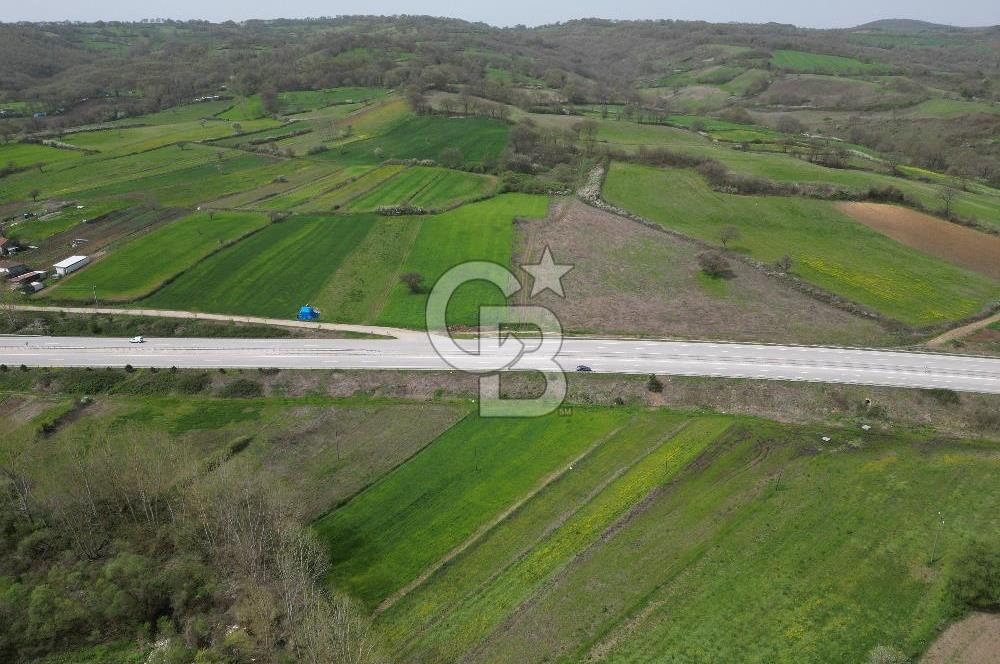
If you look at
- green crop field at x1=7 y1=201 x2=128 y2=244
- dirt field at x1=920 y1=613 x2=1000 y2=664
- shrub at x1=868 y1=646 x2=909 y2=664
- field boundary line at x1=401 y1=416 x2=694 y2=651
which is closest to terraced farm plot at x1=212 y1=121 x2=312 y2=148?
green crop field at x1=7 y1=201 x2=128 y2=244

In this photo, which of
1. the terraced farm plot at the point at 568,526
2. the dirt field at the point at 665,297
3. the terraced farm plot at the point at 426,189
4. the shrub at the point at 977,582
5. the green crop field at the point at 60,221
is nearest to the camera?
the shrub at the point at 977,582

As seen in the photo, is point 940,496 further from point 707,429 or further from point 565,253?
point 565,253

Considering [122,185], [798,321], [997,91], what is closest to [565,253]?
[798,321]

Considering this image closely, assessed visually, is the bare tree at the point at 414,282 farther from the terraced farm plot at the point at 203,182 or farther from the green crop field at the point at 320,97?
the green crop field at the point at 320,97

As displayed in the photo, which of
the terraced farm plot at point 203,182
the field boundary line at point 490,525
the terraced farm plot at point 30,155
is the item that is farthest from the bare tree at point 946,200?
the terraced farm plot at point 30,155

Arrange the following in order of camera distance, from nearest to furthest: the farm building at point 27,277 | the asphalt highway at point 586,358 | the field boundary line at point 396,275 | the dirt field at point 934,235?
the asphalt highway at point 586,358 < the field boundary line at point 396,275 < the farm building at point 27,277 < the dirt field at point 934,235

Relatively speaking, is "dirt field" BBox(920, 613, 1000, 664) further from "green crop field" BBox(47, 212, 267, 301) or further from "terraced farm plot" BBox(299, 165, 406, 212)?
"terraced farm plot" BBox(299, 165, 406, 212)
